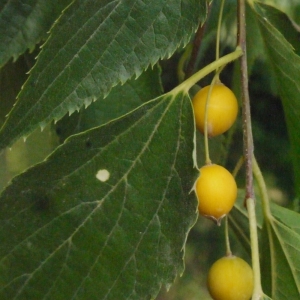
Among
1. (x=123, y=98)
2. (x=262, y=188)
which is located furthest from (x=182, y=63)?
(x=262, y=188)

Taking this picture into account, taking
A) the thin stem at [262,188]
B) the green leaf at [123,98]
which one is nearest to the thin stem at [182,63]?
the green leaf at [123,98]

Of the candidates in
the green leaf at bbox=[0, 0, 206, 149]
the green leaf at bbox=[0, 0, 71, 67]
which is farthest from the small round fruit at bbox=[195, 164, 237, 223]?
the green leaf at bbox=[0, 0, 71, 67]

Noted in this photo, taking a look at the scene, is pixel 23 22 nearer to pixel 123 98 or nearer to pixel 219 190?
pixel 123 98

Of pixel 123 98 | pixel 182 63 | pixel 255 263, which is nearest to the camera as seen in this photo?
pixel 255 263

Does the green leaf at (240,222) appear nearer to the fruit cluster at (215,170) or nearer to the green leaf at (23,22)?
the fruit cluster at (215,170)

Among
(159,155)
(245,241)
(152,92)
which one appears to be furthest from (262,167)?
(159,155)

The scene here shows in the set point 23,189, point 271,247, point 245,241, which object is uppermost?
point 23,189

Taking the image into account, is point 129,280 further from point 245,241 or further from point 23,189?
point 245,241
